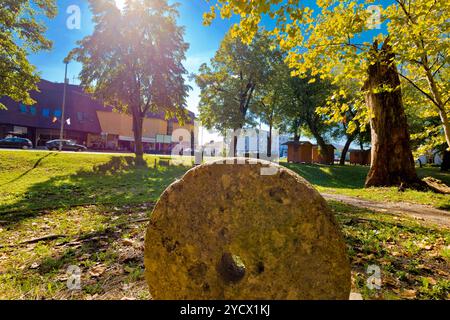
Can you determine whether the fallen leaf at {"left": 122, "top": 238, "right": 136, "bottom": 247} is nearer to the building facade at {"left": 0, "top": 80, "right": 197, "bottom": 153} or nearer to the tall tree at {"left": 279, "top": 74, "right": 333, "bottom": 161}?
the tall tree at {"left": 279, "top": 74, "right": 333, "bottom": 161}

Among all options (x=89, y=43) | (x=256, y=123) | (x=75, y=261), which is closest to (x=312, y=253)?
(x=75, y=261)

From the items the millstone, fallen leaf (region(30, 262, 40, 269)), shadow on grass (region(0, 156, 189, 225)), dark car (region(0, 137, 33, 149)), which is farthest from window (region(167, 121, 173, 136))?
the millstone

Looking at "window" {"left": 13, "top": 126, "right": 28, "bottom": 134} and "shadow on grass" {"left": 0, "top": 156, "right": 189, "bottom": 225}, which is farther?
"window" {"left": 13, "top": 126, "right": 28, "bottom": 134}

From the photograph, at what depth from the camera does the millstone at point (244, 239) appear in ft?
7.41

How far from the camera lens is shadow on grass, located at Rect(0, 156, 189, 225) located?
305 inches

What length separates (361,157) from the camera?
1582 inches

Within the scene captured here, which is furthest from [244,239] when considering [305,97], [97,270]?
[305,97]

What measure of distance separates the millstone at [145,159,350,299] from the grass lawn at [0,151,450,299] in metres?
0.95

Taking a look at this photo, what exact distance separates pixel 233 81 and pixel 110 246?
102 ft

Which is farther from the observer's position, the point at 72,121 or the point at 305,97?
the point at 72,121

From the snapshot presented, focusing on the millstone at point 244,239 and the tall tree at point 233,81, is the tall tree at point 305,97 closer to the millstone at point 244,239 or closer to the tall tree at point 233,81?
the tall tree at point 233,81

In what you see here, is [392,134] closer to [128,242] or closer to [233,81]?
[128,242]

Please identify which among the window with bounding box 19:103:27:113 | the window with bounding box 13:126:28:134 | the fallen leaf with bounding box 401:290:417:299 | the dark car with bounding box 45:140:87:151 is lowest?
the fallen leaf with bounding box 401:290:417:299

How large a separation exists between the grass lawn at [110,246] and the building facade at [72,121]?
29.1 m
